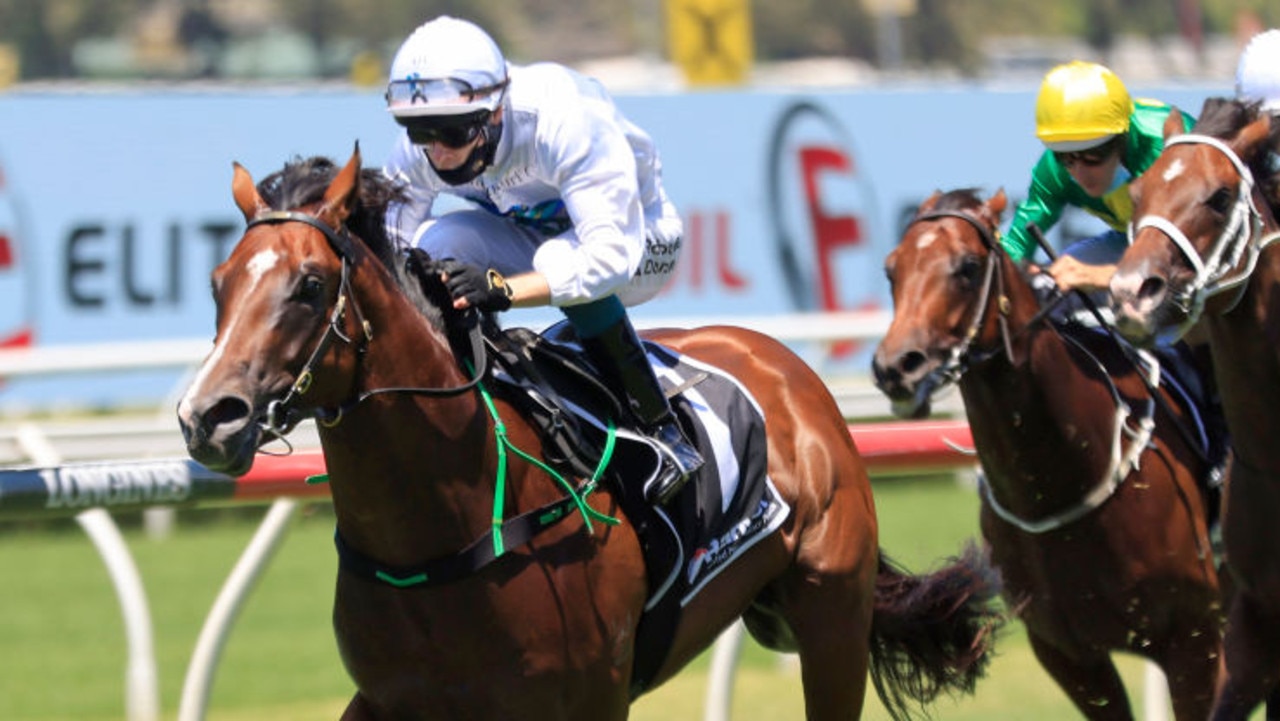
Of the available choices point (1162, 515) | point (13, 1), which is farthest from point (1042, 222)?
point (13, 1)

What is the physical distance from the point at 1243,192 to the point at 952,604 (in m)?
1.26

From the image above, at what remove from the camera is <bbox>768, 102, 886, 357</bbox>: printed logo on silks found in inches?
542

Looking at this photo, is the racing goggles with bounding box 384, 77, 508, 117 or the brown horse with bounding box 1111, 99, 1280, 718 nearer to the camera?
the racing goggles with bounding box 384, 77, 508, 117

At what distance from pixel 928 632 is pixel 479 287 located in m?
1.76

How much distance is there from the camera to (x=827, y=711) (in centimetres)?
456

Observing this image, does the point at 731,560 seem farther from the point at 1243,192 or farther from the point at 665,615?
the point at 1243,192

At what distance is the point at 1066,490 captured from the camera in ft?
17.0

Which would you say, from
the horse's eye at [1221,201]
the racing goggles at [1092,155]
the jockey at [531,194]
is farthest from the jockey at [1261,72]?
the jockey at [531,194]

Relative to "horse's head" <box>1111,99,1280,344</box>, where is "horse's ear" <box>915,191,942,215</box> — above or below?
below

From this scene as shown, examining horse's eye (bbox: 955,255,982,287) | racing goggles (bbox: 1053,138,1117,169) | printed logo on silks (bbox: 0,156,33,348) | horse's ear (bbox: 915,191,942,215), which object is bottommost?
printed logo on silks (bbox: 0,156,33,348)

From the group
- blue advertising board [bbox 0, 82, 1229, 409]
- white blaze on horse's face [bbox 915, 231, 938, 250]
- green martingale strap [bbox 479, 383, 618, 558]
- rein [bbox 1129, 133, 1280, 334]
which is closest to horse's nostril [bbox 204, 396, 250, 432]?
green martingale strap [bbox 479, 383, 618, 558]

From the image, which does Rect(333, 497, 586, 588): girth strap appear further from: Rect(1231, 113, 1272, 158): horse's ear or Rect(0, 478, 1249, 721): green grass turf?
Rect(1231, 113, 1272, 158): horse's ear

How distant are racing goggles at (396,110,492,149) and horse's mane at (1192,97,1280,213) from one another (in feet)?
5.42

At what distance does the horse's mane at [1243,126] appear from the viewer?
14.4ft
